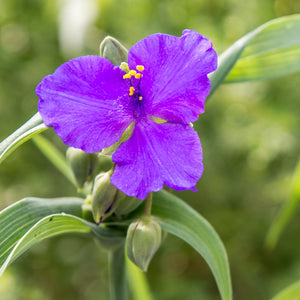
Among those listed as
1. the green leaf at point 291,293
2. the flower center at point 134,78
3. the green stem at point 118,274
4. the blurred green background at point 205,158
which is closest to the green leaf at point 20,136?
the flower center at point 134,78

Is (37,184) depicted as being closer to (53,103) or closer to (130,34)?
(130,34)

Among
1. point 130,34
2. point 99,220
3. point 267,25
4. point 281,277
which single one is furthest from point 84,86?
point 281,277

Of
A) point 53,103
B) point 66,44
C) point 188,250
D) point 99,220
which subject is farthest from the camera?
point 188,250

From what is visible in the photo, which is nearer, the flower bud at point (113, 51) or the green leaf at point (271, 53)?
the flower bud at point (113, 51)

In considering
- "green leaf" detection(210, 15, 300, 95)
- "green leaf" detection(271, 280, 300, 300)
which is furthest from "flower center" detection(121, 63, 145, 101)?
"green leaf" detection(271, 280, 300, 300)

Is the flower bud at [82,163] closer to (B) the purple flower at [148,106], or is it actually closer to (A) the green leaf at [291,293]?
(B) the purple flower at [148,106]

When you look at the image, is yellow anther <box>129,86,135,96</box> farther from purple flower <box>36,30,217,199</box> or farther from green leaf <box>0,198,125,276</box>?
green leaf <box>0,198,125,276</box>

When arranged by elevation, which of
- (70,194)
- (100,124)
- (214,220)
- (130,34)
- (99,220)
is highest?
(100,124)
